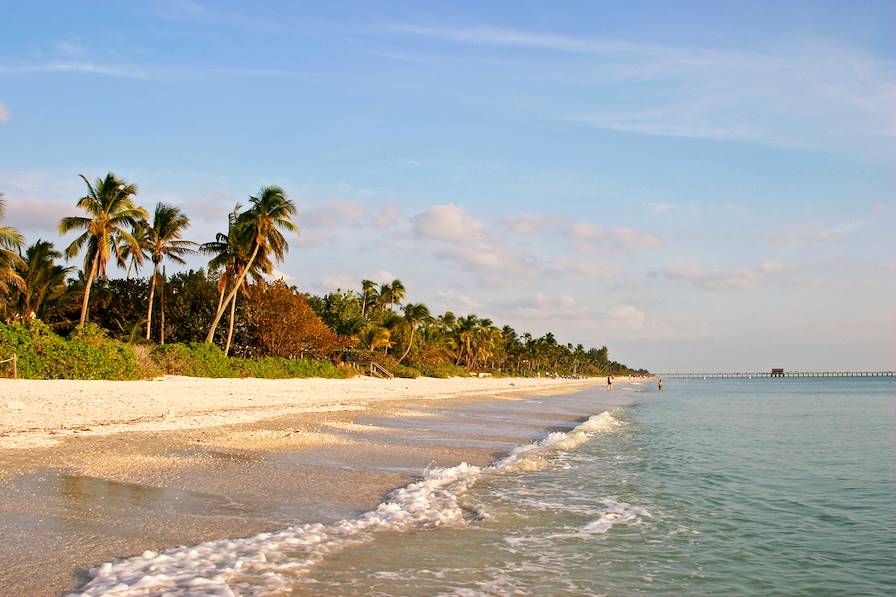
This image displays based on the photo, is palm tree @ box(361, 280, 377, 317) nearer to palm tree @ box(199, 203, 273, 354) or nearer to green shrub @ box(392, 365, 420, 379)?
green shrub @ box(392, 365, 420, 379)

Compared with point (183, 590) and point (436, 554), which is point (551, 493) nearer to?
point (436, 554)

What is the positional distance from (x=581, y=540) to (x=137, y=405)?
603 inches

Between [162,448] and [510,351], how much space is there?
11958cm

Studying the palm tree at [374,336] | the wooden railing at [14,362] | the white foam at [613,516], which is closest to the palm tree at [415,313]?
the palm tree at [374,336]

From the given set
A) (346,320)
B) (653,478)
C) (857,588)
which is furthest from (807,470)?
(346,320)

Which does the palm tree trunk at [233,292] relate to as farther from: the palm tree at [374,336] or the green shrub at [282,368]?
the palm tree at [374,336]

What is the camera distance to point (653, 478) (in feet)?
38.4

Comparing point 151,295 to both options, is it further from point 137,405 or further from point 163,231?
point 137,405

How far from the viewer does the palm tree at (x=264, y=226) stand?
1601 inches

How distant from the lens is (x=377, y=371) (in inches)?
2121

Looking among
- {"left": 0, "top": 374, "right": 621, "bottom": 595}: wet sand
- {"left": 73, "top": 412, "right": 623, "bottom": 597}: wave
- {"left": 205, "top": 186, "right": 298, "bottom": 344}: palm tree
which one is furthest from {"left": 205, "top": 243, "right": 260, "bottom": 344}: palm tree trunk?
{"left": 73, "top": 412, "right": 623, "bottom": 597}: wave

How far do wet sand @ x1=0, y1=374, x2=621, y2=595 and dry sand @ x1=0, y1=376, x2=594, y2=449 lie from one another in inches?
36.2

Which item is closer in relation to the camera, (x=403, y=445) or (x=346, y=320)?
(x=403, y=445)

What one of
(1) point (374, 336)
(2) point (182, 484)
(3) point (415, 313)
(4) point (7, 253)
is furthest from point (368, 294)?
(2) point (182, 484)
